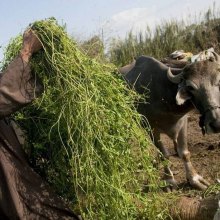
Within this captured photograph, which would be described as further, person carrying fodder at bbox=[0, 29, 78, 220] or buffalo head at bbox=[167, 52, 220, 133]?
buffalo head at bbox=[167, 52, 220, 133]

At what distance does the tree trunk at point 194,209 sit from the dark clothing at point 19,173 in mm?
822

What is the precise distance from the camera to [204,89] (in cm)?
533

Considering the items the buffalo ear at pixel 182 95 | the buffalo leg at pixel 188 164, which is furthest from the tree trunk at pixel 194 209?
the buffalo leg at pixel 188 164

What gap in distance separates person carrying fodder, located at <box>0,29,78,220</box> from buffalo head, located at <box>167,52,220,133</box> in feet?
6.77

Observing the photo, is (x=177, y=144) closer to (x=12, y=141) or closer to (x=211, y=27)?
(x=12, y=141)

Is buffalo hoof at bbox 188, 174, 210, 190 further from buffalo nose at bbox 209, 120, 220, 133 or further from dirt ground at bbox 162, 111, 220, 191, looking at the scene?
buffalo nose at bbox 209, 120, 220, 133

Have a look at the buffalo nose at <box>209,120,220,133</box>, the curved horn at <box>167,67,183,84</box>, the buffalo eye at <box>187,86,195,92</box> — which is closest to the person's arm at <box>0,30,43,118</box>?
the buffalo nose at <box>209,120,220,133</box>

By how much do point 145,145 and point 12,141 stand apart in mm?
909

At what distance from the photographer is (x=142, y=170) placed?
140 inches

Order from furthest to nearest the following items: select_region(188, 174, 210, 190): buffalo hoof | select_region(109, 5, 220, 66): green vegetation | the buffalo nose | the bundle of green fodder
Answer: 1. select_region(109, 5, 220, 66): green vegetation
2. select_region(188, 174, 210, 190): buffalo hoof
3. the buffalo nose
4. the bundle of green fodder

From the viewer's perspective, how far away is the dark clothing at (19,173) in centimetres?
337

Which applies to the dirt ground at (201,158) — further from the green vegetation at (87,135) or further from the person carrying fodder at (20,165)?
the person carrying fodder at (20,165)

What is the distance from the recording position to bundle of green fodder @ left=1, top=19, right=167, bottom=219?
10.9ft

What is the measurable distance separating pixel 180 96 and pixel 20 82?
2.48 metres
